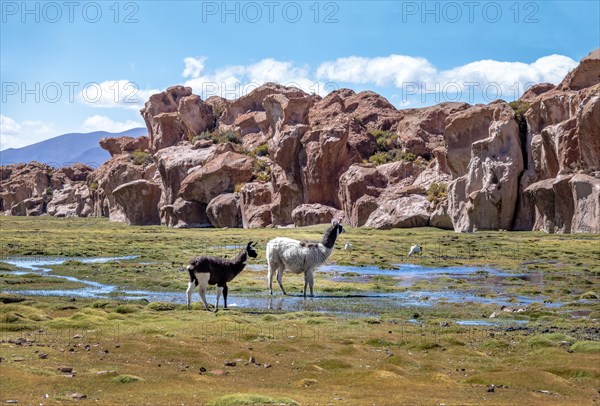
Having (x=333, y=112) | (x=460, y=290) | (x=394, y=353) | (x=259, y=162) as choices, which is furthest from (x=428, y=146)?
(x=394, y=353)

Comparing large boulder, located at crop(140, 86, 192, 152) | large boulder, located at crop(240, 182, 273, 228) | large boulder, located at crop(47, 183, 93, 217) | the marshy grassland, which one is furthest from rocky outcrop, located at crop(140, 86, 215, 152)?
the marshy grassland

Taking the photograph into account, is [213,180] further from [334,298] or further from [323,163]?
[334,298]

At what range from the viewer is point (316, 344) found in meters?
20.1

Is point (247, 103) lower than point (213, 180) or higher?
higher

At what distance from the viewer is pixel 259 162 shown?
125875mm

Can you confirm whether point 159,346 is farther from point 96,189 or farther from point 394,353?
point 96,189

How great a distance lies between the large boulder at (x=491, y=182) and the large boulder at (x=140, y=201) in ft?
197

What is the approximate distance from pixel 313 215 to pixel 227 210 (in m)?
15.7

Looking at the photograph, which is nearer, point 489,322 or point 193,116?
point 489,322

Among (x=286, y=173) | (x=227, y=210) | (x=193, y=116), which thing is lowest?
(x=227, y=210)

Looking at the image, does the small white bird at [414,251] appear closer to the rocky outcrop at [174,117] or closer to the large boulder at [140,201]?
the large boulder at [140,201]

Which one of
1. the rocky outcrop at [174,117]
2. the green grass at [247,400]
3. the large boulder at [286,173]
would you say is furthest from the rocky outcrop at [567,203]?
the rocky outcrop at [174,117]

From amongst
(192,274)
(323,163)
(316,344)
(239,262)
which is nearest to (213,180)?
(323,163)

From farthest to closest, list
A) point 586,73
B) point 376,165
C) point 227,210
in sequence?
point 227,210
point 376,165
point 586,73
